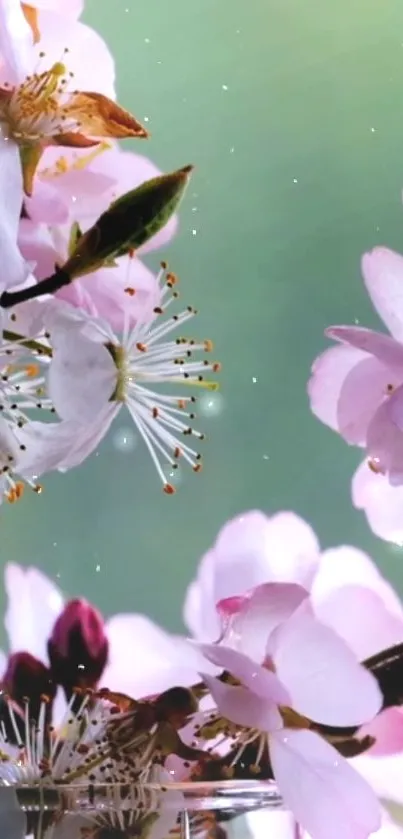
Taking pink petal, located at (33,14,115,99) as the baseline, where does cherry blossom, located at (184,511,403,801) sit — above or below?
below

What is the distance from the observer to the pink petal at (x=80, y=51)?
75 cm

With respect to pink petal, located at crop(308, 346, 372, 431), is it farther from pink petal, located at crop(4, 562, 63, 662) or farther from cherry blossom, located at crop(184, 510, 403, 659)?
pink petal, located at crop(4, 562, 63, 662)

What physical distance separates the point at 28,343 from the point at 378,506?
0.32 m

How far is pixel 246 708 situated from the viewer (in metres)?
0.72

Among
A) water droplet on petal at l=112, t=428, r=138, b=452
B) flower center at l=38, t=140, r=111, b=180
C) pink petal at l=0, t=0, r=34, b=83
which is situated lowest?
water droplet on petal at l=112, t=428, r=138, b=452

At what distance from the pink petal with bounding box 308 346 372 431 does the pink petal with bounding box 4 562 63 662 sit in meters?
0.27

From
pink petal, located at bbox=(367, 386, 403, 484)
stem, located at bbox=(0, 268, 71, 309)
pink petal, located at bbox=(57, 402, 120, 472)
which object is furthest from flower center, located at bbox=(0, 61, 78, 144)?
pink petal, located at bbox=(367, 386, 403, 484)

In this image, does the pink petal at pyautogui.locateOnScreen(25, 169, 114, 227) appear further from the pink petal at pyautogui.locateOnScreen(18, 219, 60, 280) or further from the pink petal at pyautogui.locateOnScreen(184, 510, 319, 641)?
the pink petal at pyautogui.locateOnScreen(184, 510, 319, 641)

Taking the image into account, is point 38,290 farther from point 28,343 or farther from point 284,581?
point 284,581

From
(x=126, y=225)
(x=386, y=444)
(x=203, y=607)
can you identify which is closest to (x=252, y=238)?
(x=126, y=225)

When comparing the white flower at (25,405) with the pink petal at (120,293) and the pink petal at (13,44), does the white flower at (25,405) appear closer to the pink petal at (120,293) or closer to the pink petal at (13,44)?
the pink petal at (120,293)

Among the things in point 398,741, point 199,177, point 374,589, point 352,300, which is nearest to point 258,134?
point 199,177

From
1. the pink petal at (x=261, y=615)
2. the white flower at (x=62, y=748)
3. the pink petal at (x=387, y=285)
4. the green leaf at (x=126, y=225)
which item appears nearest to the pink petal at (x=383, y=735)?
the pink petal at (x=261, y=615)

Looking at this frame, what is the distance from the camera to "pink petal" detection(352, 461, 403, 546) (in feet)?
2.46
